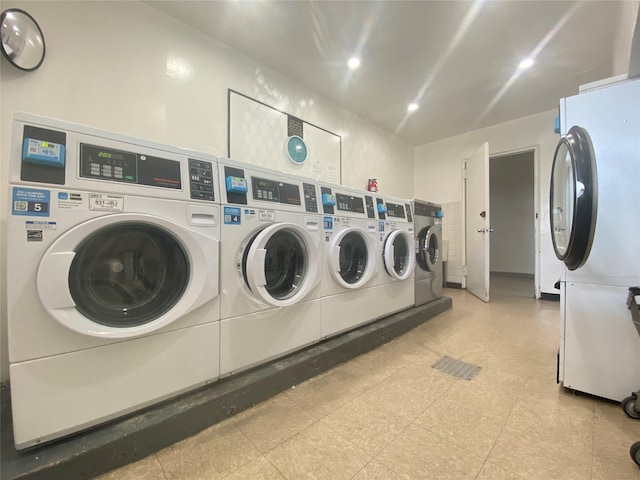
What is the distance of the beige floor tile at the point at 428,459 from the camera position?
860mm

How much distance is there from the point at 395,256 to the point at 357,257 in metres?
0.47

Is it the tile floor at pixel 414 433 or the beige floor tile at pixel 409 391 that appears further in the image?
the beige floor tile at pixel 409 391

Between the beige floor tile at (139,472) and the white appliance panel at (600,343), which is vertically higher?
the white appliance panel at (600,343)

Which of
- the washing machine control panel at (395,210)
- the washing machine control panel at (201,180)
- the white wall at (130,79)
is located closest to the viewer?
the washing machine control panel at (201,180)

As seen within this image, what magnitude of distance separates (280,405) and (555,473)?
3.49 ft

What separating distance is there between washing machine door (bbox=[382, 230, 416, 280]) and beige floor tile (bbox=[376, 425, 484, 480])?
47.5 inches

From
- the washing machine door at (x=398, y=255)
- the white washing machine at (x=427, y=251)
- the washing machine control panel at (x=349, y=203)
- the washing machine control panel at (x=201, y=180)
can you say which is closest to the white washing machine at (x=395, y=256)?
the washing machine door at (x=398, y=255)

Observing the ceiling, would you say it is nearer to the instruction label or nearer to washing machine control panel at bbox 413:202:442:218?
washing machine control panel at bbox 413:202:442:218

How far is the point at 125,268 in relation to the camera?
3.18 ft

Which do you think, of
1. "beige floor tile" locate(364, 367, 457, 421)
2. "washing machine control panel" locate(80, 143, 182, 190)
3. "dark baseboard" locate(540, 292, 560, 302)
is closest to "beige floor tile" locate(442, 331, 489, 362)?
"beige floor tile" locate(364, 367, 457, 421)

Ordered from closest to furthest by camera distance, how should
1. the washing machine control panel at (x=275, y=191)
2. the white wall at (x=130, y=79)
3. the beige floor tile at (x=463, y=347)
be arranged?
1. the washing machine control panel at (x=275, y=191)
2. the white wall at (x=130, y=79)
3. the beige floor tile at (x=463, y=347)

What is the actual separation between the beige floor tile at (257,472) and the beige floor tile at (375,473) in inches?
10.6

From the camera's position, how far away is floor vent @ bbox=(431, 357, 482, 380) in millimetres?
1501

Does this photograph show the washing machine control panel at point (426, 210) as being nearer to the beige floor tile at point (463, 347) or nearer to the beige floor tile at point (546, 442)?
the beige floor tile at point (463, 347)
